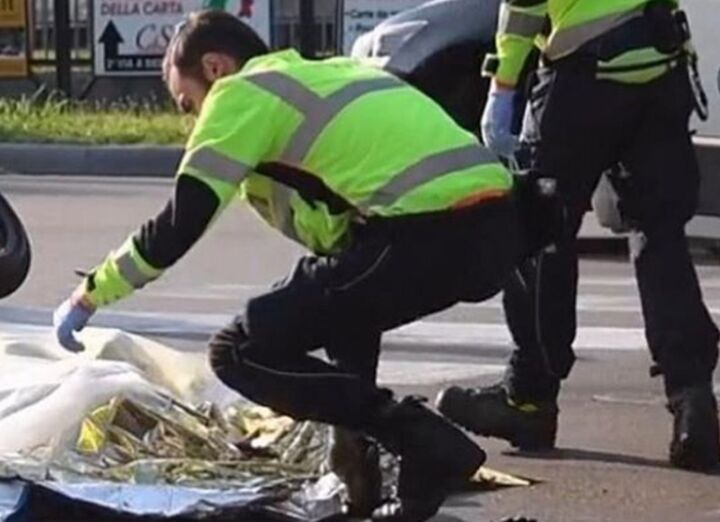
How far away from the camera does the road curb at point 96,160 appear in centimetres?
1708

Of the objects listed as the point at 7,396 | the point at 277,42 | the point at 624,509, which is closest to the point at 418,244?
the point at 624,509

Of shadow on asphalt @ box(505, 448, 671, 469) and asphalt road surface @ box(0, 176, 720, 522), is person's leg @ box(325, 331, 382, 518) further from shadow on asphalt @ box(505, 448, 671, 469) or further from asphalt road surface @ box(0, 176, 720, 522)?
shadow on asphalt @ box(505, 448, 671, 469)

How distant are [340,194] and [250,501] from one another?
2.51 ft

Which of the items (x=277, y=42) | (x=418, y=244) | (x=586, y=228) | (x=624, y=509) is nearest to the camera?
(x=418, y=244)

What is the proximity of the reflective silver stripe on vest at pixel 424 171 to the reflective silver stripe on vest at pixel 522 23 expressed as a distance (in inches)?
39.3

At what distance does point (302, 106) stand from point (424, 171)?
0.29 metres

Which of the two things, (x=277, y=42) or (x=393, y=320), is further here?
(x=277, y=42)

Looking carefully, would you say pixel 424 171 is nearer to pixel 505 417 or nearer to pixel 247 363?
pixel 247 363

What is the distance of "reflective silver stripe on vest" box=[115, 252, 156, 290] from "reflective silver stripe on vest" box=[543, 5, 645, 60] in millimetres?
1489

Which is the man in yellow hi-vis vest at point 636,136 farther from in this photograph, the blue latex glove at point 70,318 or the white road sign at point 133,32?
the white road sign at point 133,32

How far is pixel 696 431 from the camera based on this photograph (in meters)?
6.00

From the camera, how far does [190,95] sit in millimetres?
5203

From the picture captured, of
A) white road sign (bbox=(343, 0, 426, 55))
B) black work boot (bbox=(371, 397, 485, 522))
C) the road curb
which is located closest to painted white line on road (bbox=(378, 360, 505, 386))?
black work boot (bbox=(371, 397, 485, 522))

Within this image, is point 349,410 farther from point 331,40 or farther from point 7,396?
point 331,40
